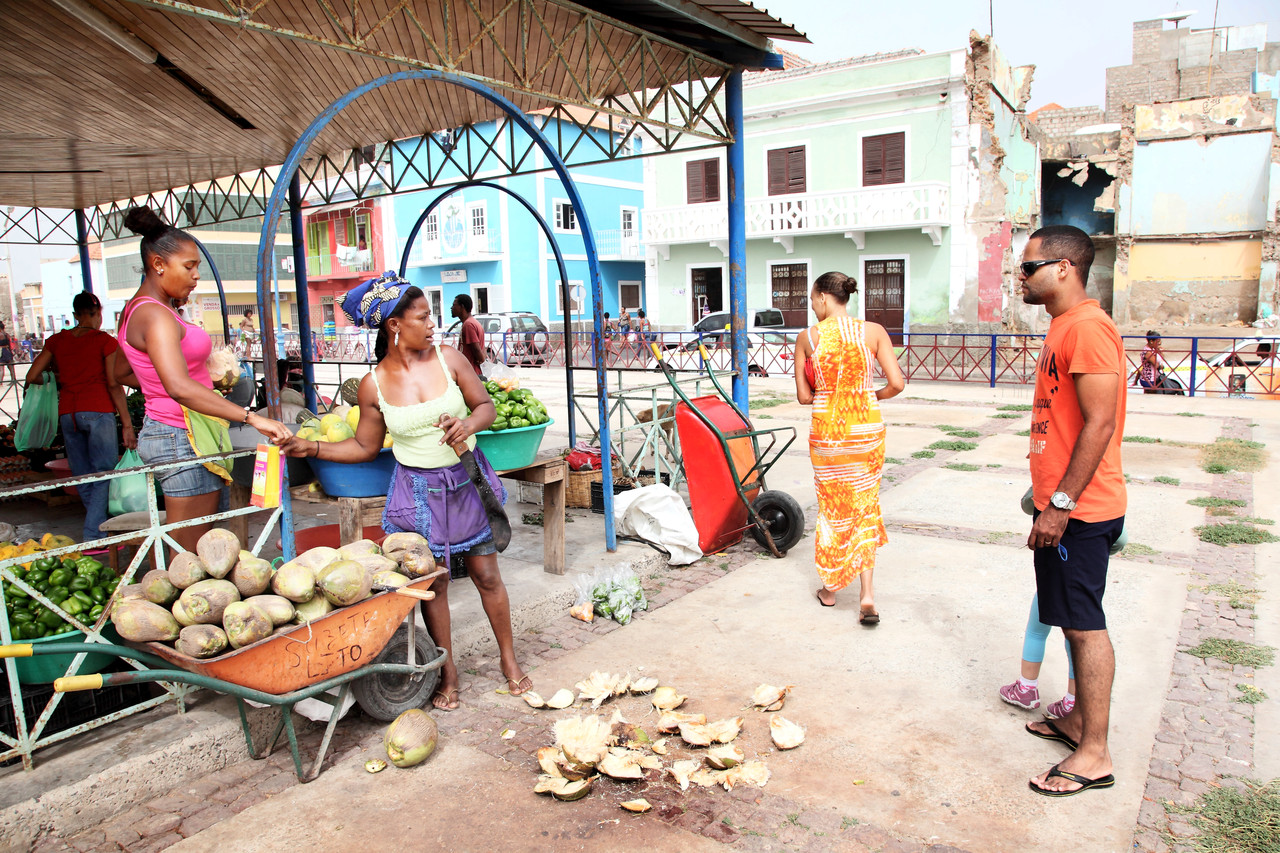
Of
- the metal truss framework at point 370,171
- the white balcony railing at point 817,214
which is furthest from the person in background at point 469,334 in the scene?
the white balcony railing at point 817,214

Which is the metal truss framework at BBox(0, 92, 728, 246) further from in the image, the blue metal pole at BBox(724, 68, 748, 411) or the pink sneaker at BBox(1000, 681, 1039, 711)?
the pink sneaker at BBox(1000, 681, 1039, 711)

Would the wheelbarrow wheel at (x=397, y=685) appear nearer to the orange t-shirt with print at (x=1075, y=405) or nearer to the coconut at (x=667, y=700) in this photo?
the coconut at (x=667, y=700)

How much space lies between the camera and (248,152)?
29.8 feet

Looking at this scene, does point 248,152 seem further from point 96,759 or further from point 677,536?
point 96,759

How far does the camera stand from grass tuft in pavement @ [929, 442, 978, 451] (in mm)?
10031

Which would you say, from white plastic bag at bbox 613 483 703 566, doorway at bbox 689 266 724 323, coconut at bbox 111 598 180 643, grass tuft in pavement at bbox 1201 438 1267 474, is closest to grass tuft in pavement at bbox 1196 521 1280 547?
grass tuft in pavement at bbox 1201 438 1267 474

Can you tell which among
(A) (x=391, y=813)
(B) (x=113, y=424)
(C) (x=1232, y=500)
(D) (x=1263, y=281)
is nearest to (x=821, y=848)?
(A) (x=391, y=813)

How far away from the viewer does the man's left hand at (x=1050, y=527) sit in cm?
296

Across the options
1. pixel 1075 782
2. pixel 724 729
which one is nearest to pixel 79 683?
pixel 724 729

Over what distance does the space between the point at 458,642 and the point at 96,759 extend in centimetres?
161

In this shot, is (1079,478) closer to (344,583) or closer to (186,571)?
(344,583)

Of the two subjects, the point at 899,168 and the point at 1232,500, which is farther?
the point at 899,168

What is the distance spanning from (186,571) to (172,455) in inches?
35.7

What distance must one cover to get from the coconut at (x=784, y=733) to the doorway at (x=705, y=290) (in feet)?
79.5
